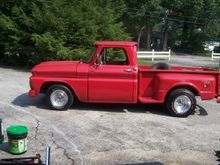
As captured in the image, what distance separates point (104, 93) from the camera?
10.6m

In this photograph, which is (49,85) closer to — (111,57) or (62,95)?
(62,95)

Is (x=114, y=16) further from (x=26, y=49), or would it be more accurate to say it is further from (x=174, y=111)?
(x=174, y=111)

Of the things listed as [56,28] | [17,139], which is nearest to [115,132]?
[17,139]

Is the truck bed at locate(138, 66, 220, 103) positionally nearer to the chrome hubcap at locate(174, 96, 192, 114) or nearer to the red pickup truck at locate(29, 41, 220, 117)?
the red pickup truck at locate(29, 41, 220, 117)

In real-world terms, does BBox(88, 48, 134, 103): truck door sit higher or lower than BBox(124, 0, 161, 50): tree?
lower

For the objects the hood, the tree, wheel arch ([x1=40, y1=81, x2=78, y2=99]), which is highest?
the tree

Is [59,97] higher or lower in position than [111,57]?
lower

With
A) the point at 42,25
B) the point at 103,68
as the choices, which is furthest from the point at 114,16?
the point at 103,68

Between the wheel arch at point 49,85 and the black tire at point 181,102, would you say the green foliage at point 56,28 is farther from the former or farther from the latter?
the black tire at point 181,102

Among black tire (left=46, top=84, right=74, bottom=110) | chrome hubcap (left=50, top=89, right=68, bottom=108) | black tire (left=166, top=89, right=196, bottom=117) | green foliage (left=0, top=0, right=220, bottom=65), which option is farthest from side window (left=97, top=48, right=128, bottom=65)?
green foliage (left=0, top=0, right=220, bottom=65)

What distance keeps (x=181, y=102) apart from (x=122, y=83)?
5.37 feet

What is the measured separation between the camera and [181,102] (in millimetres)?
10570

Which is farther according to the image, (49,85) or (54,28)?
(54,28)

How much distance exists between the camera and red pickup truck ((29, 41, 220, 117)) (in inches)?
413
